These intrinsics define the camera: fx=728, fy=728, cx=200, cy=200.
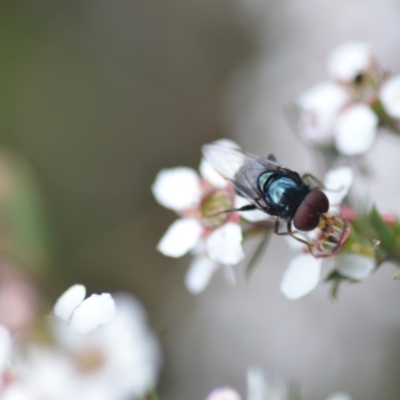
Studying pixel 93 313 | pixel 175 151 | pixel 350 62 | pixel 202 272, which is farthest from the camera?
pixel 175 151

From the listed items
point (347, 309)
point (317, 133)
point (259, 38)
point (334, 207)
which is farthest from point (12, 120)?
point (334, 207)

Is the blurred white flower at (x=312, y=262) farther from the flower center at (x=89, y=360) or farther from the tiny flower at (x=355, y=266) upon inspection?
the flower center at (x=89, y=360)

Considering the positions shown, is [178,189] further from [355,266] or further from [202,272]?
[355,266]

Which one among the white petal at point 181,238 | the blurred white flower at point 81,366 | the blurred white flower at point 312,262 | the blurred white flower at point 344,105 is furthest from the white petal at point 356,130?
the blurred white flower at point 81,366

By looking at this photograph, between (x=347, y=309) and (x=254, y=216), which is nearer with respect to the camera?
(x=254, y=216)

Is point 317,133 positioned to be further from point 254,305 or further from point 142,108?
point 142,108

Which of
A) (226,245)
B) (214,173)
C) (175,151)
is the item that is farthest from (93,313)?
(175,151)
